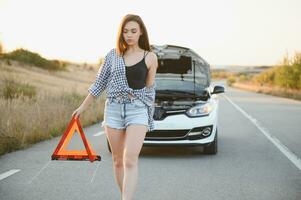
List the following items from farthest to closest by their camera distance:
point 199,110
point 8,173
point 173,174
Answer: point 199,110 < point 173,174 < point 8,173

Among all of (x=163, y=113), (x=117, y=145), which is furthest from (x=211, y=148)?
(x=117, y=145)

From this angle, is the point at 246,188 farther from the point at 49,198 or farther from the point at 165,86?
the point at 165,86

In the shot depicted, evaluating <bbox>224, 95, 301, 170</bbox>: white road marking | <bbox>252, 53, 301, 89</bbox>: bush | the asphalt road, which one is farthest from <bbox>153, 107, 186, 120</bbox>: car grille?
<bbox>252, 53, 301, 89</bbox>: bush

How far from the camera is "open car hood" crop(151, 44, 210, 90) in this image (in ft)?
33.7

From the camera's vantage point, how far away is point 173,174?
7695 mm

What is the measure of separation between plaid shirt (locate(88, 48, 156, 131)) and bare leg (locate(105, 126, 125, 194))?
0.88 ft

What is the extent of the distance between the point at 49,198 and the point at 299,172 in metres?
3.78

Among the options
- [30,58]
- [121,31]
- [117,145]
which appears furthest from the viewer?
[30,58]

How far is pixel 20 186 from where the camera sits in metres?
6.58

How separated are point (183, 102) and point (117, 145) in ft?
15.1

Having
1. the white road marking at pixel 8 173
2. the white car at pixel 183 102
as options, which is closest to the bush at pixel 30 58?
the white car at pixel 183 102

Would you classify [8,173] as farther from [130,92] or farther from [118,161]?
[130,92]

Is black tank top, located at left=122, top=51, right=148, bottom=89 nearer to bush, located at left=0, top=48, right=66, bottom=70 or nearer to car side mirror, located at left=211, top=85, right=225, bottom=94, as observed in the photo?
car side mirror, located at left=211, top=85, right=225, bottom=94

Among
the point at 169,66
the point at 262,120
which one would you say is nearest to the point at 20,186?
the point at 169,66
